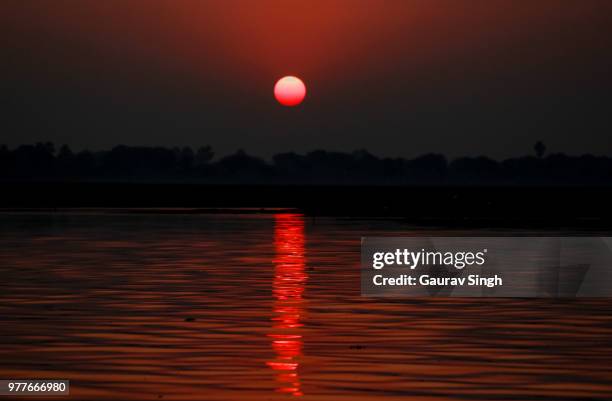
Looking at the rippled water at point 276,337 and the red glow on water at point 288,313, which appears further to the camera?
the red glow on water at point 288,313

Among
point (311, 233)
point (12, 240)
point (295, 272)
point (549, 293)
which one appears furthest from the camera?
point (311, 233)

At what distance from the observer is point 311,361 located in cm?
2027

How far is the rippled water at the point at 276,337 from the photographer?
18.0 m

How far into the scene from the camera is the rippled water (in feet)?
59.2

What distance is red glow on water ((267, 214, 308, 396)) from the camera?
1908cm

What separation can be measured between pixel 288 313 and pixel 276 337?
4.08m

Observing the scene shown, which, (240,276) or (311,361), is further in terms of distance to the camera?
(240,276)

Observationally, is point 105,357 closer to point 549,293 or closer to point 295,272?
point 549,293

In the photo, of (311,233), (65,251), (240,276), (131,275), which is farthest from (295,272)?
(311,233)

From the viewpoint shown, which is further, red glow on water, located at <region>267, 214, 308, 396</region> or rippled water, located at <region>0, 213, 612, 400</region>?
red glow on water, located at <region>267, 214, 308, 396</region>

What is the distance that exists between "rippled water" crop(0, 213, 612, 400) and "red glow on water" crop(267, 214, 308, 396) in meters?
0.04

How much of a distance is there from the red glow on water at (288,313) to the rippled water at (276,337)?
4 cm

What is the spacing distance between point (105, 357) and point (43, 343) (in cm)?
220

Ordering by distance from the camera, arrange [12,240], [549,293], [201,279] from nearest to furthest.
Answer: [549,293]
[201,279]
[12,240]
